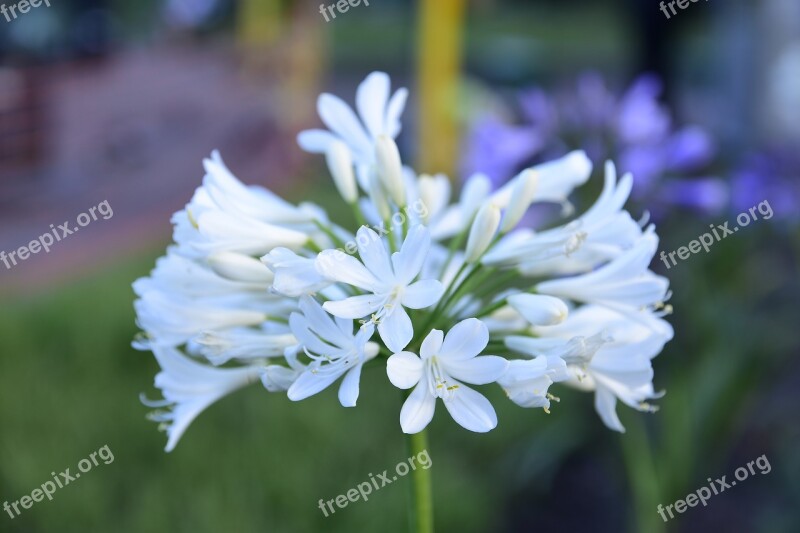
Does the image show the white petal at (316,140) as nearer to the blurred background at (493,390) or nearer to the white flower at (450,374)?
the white flower at (450,374)

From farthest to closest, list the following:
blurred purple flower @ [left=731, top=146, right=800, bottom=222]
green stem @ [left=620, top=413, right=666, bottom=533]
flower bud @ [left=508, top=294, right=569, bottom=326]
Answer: blurred purple flower @ [left=731, top=146, right=800, bottom=222], green stem @ [left=620, top=413, right=666, bottom=533], flower bud @ [left=508, top=294, right=569, bottom=326]

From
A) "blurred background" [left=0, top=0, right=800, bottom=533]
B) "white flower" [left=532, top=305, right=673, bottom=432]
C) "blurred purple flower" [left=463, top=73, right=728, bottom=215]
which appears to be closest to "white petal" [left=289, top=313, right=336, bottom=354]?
"white flower" [left=532, top=305, right=673, bottom=432]

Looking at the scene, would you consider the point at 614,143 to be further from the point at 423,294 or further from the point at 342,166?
the point at 423,294

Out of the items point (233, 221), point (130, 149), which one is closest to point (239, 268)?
point (233, 221)

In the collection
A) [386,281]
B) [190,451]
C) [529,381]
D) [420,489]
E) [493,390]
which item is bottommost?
[493,390]

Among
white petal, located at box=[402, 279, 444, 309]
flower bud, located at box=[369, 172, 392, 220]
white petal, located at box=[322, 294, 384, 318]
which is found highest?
flower bud, located at box=[369, 172, 392, 220]

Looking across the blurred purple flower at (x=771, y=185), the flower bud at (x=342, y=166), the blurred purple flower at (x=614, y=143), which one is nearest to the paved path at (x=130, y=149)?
the blurred purple flower at (x=614, y=143)

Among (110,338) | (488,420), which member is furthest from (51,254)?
(488,420)

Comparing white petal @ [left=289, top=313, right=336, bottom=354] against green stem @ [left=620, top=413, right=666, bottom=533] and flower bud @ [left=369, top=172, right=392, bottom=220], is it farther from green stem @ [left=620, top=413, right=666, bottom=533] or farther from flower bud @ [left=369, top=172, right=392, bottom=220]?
green stem @ [left=620, top=413, right=666, bottom=533]
